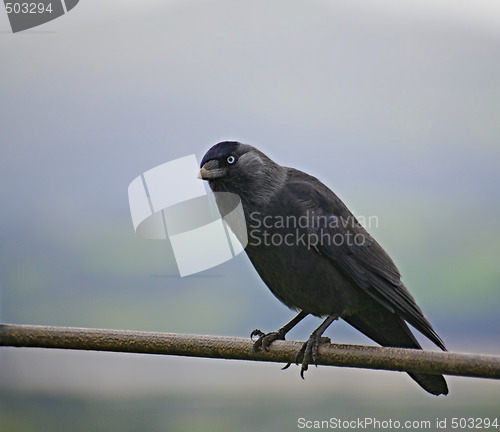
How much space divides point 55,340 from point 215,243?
791 mm

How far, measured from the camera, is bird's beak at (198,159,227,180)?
1949 mm

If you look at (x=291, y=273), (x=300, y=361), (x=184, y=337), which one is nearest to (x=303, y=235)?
(x=291, y=273)

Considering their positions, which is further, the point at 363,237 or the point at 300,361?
the point at 363,237

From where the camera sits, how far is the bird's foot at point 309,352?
1819 millimetres

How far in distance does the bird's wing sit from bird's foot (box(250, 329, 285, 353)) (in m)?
0.30

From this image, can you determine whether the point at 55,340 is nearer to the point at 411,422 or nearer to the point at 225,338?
the point at 225,338

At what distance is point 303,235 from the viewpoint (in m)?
1.93

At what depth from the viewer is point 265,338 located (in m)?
1.94

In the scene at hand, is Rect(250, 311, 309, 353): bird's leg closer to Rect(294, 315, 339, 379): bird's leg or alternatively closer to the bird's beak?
Rect(294, 315, 339, 379): bird's leg

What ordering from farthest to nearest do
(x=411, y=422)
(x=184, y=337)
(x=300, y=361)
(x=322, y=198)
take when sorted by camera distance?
(x=411, y=422) → (x=322, y=198) → (x=300, y=361) → (x=184, y=337)

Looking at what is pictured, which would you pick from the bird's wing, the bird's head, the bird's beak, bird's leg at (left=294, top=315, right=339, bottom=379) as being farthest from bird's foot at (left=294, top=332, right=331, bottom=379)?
the bird's beak

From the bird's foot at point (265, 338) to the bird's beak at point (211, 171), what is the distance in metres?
0.52

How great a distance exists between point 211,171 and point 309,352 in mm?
627

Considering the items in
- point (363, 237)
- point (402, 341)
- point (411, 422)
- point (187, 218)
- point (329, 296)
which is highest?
point (187, 218)
